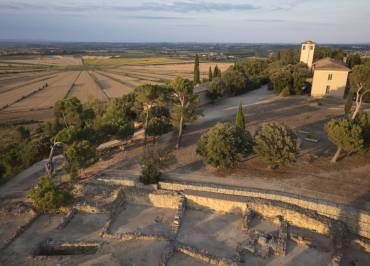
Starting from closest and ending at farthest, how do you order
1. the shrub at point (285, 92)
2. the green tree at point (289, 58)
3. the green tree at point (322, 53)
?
the shrub at point (285, 92) → the green tree at point (322, 53) → the green tree at point (289, 58)

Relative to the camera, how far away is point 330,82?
45188 millimetres

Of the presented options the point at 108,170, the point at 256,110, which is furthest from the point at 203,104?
the point at 108,170

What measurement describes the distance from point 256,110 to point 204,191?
24590 millimetres

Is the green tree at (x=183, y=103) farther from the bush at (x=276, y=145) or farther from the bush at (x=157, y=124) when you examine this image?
the bush at (x=276, y=145)

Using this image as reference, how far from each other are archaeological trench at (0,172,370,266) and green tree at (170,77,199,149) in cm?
937

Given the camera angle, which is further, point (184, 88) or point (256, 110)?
point (256, 110)

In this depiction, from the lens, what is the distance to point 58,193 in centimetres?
1819

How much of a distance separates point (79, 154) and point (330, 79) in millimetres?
40698

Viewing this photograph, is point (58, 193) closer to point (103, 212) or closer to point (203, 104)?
point (103, 212)

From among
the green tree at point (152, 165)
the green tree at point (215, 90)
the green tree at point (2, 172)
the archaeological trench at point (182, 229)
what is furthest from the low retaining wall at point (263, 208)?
the green tree at point (215, 90)

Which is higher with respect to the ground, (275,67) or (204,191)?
(275,67)

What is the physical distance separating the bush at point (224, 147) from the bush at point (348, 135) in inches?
280

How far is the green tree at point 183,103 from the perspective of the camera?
28156 millimetres

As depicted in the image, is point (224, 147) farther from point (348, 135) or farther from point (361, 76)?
point (361, 76)
